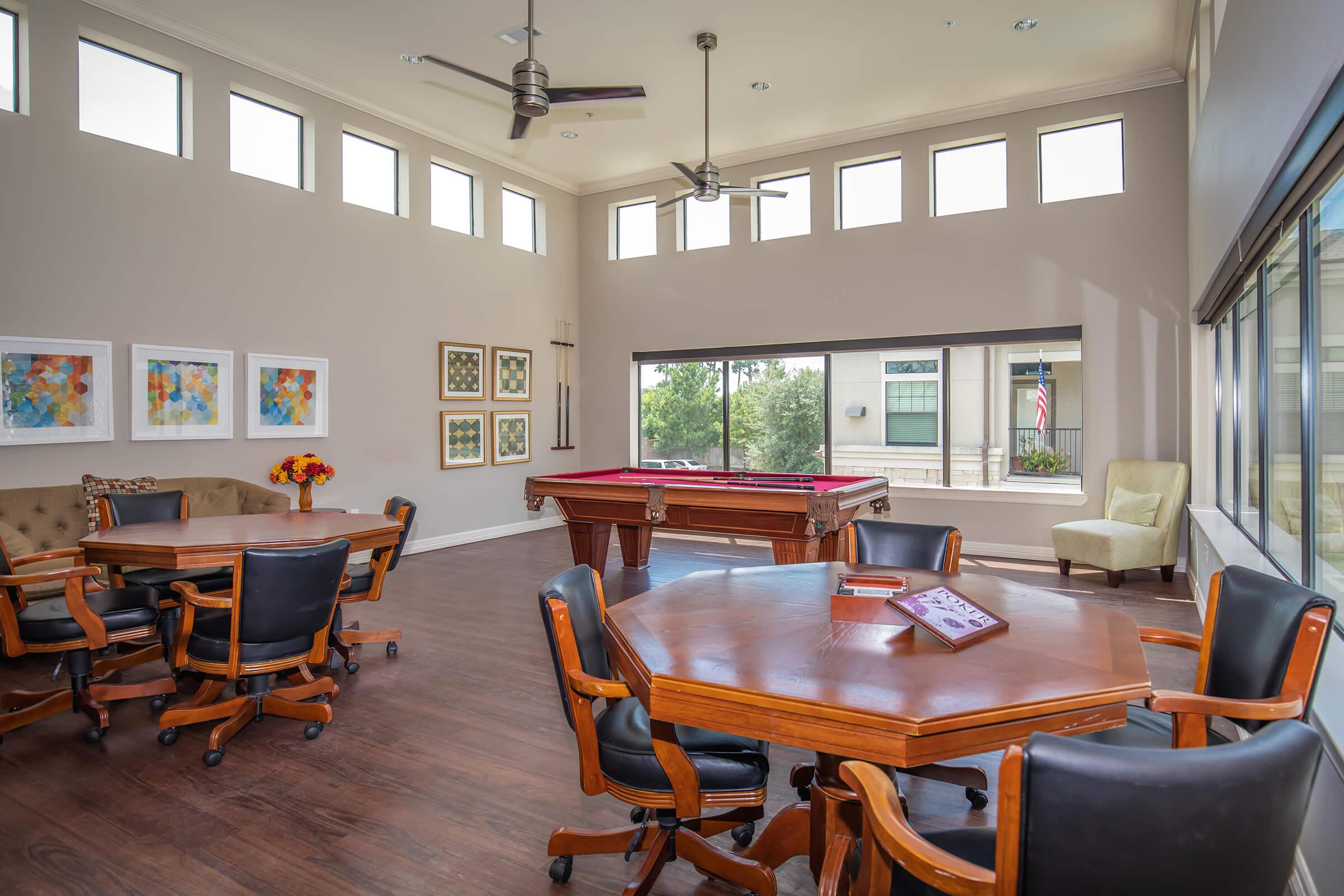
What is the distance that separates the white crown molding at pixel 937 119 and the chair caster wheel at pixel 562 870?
23.8 feet

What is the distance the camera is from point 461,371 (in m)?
7.85

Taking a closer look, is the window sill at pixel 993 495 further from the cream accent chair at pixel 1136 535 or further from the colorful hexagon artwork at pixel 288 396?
the colorful hexagon artwork at pixel 288 396

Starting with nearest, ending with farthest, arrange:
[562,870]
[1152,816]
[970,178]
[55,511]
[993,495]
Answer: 1. [1152,816]
2. [562,870]
3. [55,511]
4. [993,495]
5. [970,178]

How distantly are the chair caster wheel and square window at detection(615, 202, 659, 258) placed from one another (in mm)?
7711

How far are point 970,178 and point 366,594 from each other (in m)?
6.57

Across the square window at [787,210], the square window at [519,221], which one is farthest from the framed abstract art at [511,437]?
the square window at [787,210]

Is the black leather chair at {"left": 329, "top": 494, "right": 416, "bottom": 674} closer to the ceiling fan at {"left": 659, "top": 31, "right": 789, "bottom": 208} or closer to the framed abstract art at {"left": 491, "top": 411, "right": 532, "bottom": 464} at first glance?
the ceiling fan at {"left": 659, "top": 31, "right": 789, "bottom": 208}

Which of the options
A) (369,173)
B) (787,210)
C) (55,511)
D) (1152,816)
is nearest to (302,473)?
(55,511)

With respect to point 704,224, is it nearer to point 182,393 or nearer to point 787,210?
→ point 787,210

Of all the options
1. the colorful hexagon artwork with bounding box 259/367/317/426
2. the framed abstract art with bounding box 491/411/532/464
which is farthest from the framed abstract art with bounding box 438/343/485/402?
the colorful hexagon artwork with bounding box 259/367/317/426

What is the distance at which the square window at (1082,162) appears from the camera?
21.5 feet

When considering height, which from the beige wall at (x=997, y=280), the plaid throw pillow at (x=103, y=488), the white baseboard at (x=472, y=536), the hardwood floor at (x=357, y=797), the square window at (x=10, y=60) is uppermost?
the square window at (x=10, y=60)

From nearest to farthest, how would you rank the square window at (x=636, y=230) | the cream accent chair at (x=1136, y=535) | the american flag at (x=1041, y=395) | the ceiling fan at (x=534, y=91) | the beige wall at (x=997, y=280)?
1. the ceiling fan at (x=534, y=91)
2. the cream accent chair at (x=1136, y=535)
3. the beige wall at (x=997, y=280)
4. the american flag at (x=1041, y=395)
5. the square window at (x=636, y=230)

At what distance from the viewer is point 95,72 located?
521 cm
